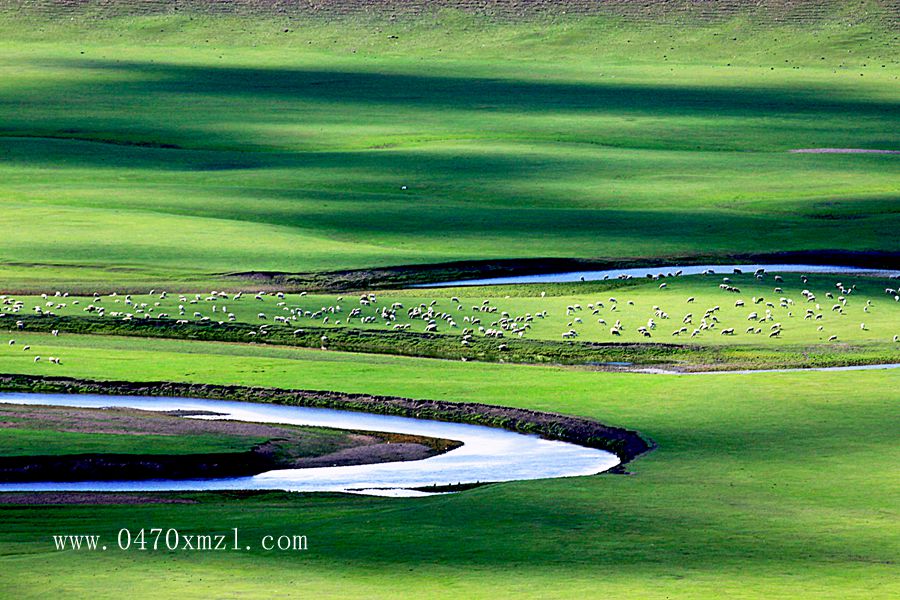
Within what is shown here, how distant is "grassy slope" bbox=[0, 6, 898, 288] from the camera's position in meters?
57.6

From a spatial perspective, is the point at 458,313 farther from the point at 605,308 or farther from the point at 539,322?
the point at 605,308

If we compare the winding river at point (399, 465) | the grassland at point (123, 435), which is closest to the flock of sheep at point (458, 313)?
the winding river at point (399, 465)

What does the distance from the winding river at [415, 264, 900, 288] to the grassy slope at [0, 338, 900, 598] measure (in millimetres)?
16995

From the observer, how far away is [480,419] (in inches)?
1319

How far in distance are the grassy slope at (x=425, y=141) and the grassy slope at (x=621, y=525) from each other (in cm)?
2281

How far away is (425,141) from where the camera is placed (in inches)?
3127

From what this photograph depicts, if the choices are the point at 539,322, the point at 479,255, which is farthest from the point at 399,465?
the point at 479,255

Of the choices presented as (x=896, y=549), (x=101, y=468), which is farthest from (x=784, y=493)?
(x=101, y=468)

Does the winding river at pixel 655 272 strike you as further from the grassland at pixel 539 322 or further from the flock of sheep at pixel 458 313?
the flock of sheep at pixel 458 313

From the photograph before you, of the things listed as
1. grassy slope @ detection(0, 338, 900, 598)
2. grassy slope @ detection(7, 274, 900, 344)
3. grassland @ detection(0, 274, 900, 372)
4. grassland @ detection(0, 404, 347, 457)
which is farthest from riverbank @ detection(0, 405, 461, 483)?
grassy slope @ detection(7, 274, 900, 344)

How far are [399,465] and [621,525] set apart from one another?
20.8 ft

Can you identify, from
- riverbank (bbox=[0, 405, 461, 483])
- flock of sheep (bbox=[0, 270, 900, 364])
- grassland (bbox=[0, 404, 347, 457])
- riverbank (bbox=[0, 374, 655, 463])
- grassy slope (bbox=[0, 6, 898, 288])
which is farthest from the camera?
grassy slope (bbox=[0, 6, 898, 288])

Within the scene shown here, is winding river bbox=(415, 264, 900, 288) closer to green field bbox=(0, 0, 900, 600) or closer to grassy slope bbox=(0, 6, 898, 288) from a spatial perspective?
green field bbox=(0, 0, 900, 600)

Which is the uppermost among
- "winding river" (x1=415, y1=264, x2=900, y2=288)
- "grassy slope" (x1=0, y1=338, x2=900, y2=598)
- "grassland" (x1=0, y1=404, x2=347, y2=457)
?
"winding river" (x1=415, y1=264, x2=900, y2=288)
